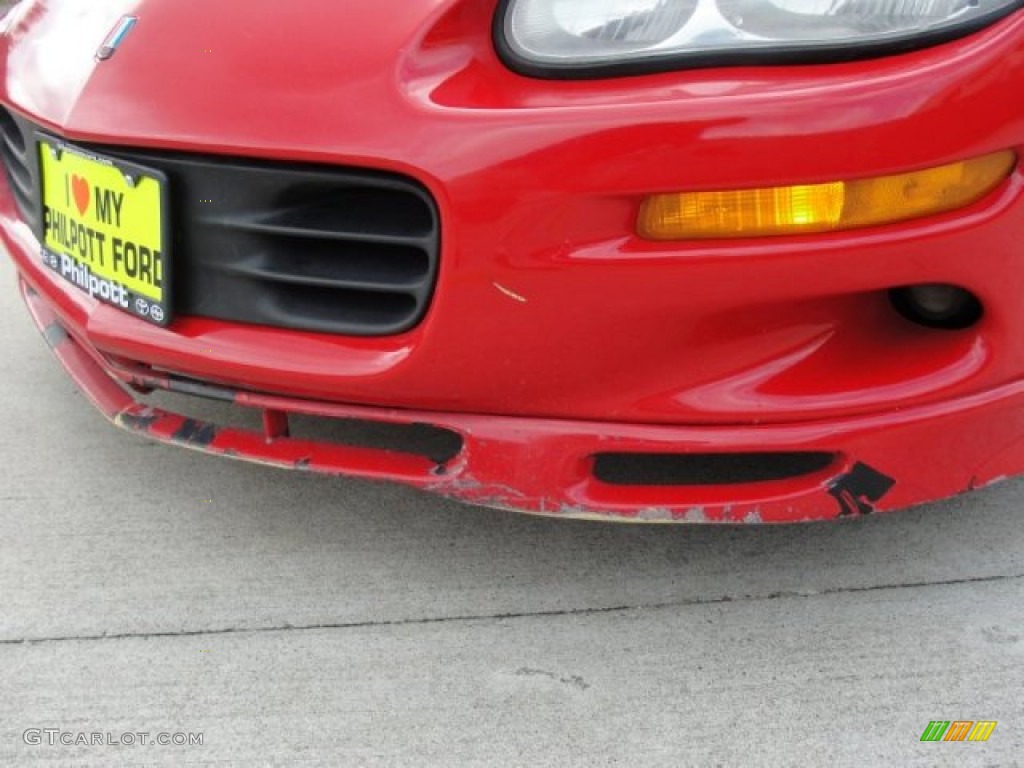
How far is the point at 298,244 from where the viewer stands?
1721 millimetres

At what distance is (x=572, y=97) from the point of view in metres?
1.50

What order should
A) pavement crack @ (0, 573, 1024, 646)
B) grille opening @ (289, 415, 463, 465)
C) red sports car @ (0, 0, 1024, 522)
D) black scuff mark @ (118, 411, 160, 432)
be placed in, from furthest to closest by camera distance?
grille opening @ (289, 415, 463, 465) → black scuff mark @ (118, 411, 160, 432) → pavement crack @ (0, 573, 1024, 646) → red sports car @ (0, 0, 1024, 522)

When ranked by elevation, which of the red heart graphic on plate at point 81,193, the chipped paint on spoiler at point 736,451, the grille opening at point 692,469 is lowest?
the grille opening at point 692,469

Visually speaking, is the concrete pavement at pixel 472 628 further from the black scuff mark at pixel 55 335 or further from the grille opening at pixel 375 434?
the black scuff mark at pixel 55 335

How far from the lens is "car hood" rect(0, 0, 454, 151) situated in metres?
1.57

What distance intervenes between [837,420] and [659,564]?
0.51 metres

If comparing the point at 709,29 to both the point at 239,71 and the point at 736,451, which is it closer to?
the point at 736,451

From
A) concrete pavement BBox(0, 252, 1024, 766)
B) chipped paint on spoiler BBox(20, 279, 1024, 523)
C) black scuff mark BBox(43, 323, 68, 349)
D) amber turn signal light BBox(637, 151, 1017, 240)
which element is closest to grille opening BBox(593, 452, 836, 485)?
concrete pavement BBox(0, 252, 1024, 766)

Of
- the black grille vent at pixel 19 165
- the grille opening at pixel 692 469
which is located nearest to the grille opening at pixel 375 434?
the grille opening at pixel 692 469

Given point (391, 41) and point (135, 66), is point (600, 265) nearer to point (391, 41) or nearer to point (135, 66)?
point (391, 41)

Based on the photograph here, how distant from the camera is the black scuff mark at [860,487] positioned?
1607 millimetres
